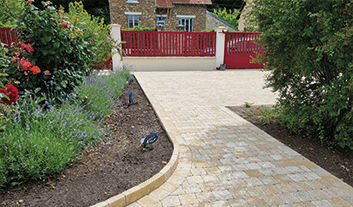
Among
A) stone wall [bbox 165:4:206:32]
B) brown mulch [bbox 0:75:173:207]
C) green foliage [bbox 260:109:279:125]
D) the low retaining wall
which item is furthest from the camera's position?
stone wall [bbox 165:4:206:32]

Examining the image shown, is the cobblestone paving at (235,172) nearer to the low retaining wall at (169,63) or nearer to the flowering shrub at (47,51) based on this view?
the flowering shrub at (47,51)

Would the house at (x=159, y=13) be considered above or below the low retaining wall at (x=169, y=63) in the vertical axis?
above

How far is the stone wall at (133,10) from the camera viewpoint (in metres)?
23.4

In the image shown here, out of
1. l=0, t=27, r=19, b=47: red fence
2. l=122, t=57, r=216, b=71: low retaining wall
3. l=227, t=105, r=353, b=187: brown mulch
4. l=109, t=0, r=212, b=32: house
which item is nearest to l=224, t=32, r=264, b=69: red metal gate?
l=122, t=57, r=216, b=71: low retaining wall

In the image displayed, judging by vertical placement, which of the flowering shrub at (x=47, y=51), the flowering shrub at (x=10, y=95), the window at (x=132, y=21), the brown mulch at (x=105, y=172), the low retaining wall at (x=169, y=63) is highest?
the window at (x=132, y=21)

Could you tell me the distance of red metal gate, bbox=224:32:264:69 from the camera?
47.1 feet

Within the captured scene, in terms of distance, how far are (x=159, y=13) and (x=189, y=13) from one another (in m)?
3.37

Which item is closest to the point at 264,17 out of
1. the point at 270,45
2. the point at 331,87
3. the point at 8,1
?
the point at 270,45

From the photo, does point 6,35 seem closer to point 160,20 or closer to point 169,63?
point 169,63

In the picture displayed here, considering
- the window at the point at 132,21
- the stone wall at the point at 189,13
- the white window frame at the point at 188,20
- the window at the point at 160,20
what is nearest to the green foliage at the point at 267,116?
the window at the point at 132,21

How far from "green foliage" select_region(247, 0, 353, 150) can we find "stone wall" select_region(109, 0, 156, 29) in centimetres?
2134

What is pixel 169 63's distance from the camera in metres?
14.2

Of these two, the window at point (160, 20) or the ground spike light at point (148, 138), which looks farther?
the window at point (160, 20)

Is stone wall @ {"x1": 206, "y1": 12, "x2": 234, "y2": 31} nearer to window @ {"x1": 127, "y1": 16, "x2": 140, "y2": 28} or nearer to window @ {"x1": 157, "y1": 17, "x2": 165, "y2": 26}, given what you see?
window @ {"x1": 157, "y1": 17, "x2": 165, "y2": 26}
